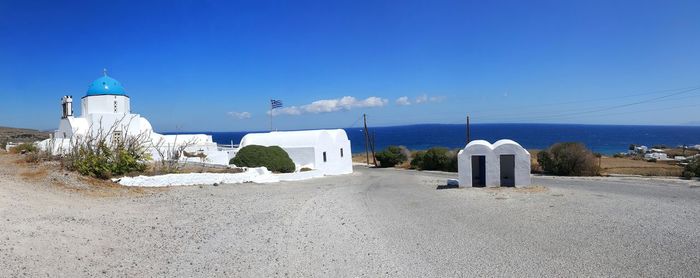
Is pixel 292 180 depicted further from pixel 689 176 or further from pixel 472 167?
pixel 689 176

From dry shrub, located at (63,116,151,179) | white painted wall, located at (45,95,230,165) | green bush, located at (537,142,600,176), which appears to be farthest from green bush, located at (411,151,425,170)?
dry shrub, located at (63,116,151,179)

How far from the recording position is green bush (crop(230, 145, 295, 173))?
2497 centimetres

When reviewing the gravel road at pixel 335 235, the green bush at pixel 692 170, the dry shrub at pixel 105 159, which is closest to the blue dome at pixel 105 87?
the dry shrub at pixel 105 159

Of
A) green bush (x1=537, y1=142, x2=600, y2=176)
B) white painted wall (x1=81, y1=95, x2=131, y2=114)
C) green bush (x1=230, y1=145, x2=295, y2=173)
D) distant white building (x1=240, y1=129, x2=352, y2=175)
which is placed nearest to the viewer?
green bush (x1=230, y1=145, x2=295, y2=173)

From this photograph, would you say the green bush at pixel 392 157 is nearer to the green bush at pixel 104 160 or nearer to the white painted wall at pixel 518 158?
the white painted wall at pixel 518 158

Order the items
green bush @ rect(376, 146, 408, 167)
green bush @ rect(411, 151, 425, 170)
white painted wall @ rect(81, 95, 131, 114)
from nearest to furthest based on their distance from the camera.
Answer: white painted wall @ rect(81, 95, 131, 114)
green bush @ rect(411, 151, 425, 170)
green bush @ rect(376, 146, 408, 167)

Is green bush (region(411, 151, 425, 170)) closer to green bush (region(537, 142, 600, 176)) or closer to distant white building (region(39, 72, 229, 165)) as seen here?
green bush (region(537, 142, 600, 176))

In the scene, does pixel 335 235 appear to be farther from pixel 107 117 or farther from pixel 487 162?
pixel 107 117

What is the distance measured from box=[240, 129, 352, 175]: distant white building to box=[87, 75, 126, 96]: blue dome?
9.12m

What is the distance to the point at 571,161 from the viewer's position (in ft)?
100

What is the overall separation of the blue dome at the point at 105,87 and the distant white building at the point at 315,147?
29.9 ft

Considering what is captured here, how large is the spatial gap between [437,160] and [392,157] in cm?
762

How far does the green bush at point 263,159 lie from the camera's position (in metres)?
25.0

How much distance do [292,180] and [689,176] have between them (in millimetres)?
22266
